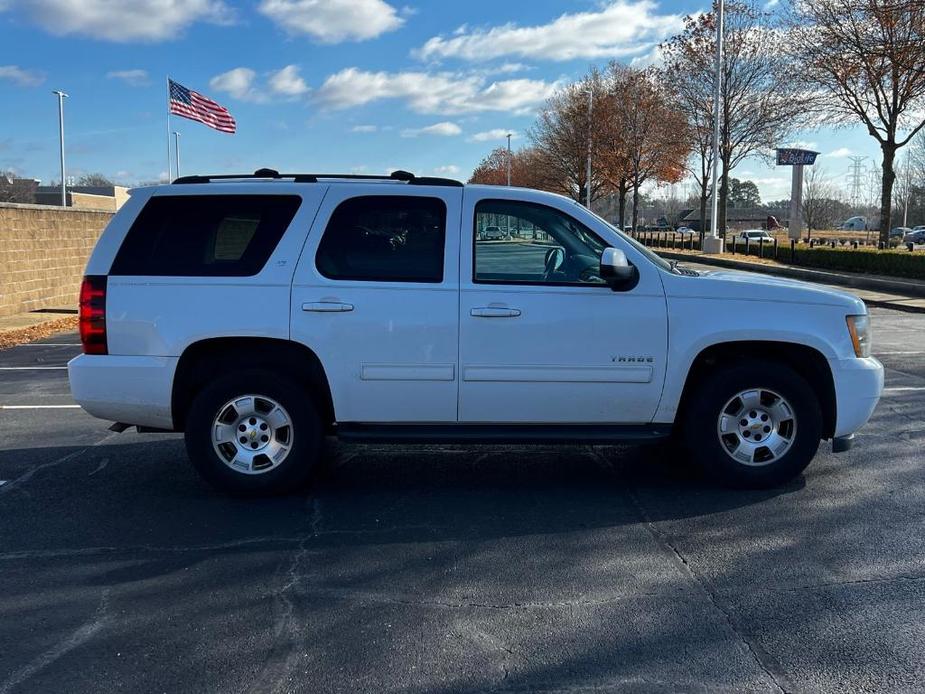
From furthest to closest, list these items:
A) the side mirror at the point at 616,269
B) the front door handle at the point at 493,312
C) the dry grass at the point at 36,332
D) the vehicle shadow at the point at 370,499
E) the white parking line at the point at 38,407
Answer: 1. the dry grass at the point at 36,332
2. the white parking line at the point at 38,407
3. the front door handle at the point at 493,312
4. the side mirror at the point at 616,269
5. the vehicle shadow at the point at 370,499

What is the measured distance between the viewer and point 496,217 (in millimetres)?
5227

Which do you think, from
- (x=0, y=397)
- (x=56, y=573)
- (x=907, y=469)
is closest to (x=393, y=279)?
(x=56, y=573)

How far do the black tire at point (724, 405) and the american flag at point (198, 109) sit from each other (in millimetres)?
21903

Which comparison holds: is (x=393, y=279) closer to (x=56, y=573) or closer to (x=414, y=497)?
(x=414, y=497)

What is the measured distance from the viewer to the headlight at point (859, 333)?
16.9ft

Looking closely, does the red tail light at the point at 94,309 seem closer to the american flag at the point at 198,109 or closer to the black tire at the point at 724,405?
the black tire at the point at 724,405

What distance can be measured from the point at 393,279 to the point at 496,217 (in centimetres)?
81

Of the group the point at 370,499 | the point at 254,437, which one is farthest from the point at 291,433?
the point at 370,499

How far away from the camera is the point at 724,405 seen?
16.9 feet

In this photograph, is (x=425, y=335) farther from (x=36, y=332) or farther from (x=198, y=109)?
(x=198, y=109)

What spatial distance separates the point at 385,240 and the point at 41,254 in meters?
14.6

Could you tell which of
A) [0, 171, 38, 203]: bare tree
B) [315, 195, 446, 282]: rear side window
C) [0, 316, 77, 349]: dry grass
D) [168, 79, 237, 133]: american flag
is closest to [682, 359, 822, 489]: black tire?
[315, 195, 446, 282]: rear side window

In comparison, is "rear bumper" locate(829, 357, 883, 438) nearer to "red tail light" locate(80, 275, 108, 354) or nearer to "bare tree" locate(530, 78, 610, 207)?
"red tail light" locate(80, 275, 108, 354)

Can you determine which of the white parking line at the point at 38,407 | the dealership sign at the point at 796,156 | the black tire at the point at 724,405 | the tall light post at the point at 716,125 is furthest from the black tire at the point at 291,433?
the dealership sign at the point at 796,156
